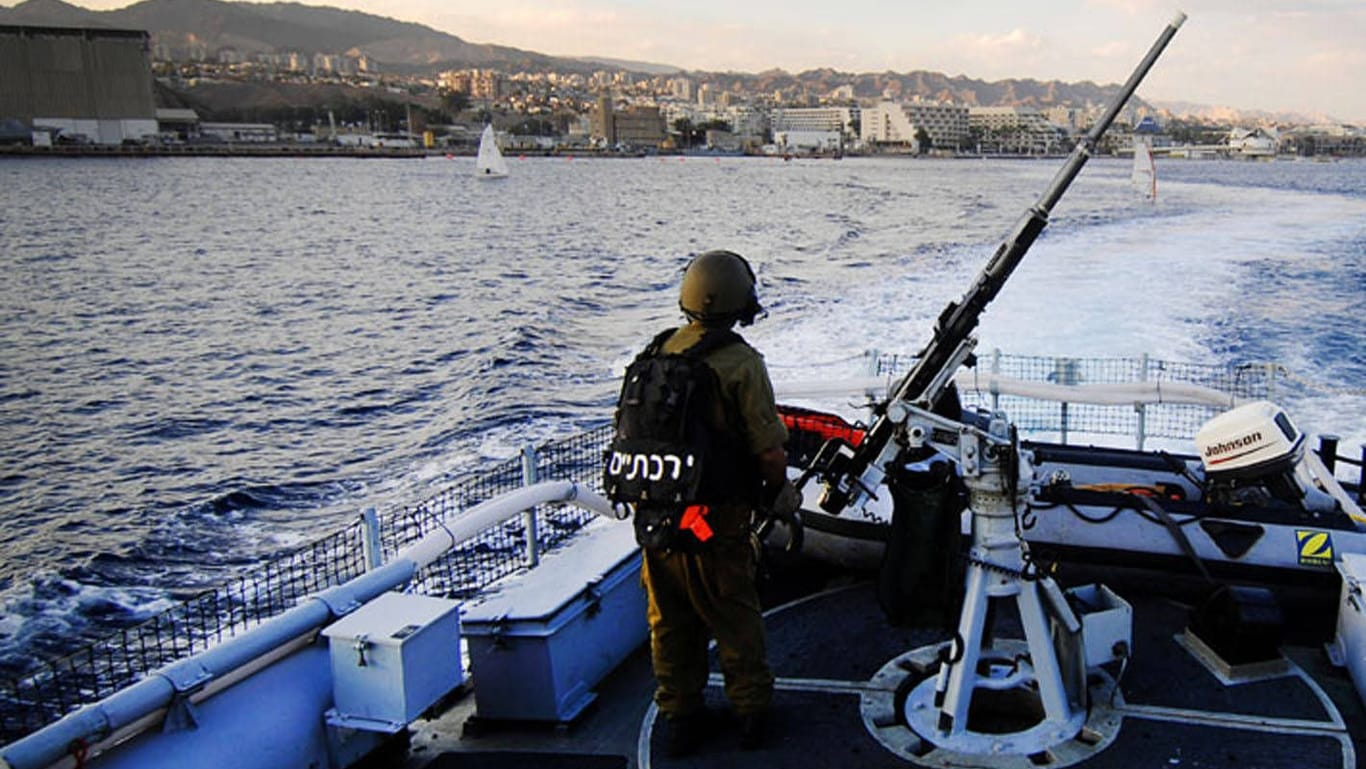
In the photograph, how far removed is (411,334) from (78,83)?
155 metres

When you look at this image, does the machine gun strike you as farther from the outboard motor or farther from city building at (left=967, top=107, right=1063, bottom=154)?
city building at (left=967, top=107, right=1063, bottom=154)

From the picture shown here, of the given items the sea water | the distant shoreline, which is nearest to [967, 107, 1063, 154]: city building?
the distant shoreline

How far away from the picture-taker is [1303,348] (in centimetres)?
1712

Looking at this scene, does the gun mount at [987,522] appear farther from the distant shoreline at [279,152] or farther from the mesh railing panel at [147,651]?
the distant shoreline at [279,152]

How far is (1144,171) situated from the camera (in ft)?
19.6

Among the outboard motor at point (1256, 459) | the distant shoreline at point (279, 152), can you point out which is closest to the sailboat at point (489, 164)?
the distant shoreline at point (279, 152)

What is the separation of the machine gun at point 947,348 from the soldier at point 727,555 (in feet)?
1.19

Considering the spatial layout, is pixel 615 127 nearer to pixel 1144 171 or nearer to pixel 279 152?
pixel 279 152

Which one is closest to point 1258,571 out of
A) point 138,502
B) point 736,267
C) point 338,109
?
point 736,267

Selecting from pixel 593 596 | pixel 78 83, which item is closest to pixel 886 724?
pixel 593 596

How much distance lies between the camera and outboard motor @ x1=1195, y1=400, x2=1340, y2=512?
17.9 ft

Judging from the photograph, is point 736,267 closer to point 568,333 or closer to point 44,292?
point 568,333

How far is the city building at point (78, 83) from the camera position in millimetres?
151000

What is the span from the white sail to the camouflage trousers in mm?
2815
